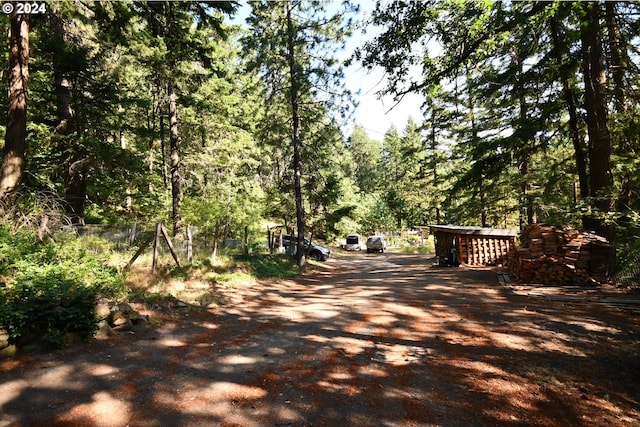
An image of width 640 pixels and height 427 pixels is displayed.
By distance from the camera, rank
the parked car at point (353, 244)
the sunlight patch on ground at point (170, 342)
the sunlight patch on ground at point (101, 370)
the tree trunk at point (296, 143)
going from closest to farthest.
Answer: the sunlight patch on ground at point (101, 370) < the sunlight patch on ground at point (170, 342) < the tree trunk at point (296, 143) < the parked car at point (353, 244)

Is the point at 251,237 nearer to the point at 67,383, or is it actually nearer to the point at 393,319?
the point at 393,319

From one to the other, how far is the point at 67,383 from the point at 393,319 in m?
6.27

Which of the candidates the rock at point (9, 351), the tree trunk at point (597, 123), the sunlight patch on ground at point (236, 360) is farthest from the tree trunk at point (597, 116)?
the rock at point (9, 351)

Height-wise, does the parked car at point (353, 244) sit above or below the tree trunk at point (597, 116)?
below

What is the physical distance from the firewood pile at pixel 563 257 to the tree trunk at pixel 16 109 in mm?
15015

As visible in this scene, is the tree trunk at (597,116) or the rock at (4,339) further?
the tree trunk at (597,116)

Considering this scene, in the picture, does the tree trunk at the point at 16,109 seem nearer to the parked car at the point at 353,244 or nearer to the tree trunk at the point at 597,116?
the tree trunk at the point at 597,116

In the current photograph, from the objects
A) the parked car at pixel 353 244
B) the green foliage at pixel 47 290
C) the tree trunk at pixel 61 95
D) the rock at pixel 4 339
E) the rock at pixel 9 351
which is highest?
the tree trunk at pixel 61 95

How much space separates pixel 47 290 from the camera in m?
5.91

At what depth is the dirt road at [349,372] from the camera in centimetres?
383

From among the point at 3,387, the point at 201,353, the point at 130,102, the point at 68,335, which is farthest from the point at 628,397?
the point at 130,102

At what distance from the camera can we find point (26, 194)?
321 inches

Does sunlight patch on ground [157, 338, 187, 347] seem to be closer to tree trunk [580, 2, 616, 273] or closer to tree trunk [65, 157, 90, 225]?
tree trunk [65, 157, 90, 225]

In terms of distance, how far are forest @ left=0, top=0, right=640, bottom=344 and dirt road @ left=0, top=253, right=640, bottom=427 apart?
2.46 metres
